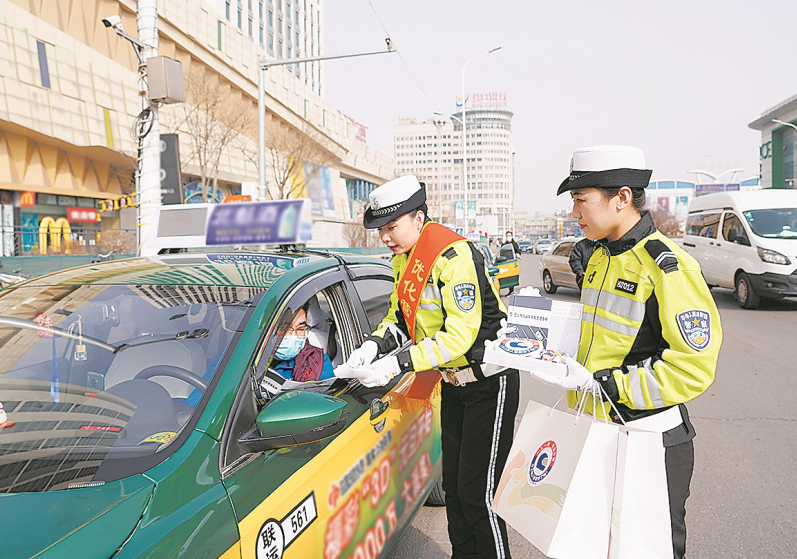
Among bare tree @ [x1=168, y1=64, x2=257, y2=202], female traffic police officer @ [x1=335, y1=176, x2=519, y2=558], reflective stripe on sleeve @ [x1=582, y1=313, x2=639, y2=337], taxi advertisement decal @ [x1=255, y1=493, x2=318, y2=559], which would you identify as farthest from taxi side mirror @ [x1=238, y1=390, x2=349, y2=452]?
bare tree @ [x1=168, y1=64, x2=257, y2=202]

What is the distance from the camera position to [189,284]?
2.40 metres

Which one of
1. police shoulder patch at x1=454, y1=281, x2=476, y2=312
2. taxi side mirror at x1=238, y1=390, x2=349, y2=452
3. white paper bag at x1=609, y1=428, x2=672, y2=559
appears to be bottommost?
white paper bag at x1=609, y1=428, x2=672, y2=559

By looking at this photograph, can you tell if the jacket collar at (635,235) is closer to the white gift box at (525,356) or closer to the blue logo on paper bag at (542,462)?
the white gift box at (525,356)

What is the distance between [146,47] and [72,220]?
19558 millimetres

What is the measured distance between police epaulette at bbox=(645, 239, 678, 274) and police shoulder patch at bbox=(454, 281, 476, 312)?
0.70 meters

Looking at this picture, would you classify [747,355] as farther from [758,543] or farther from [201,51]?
[201,51]

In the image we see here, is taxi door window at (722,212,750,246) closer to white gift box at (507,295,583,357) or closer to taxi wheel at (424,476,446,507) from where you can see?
taxi wheel at (424,476,446,507)

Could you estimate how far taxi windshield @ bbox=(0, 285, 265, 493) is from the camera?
1.65 meters

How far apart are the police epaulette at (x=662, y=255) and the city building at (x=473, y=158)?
10534 cm

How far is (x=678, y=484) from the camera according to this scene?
1.86 metres

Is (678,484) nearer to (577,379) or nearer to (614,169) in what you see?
(577,379)

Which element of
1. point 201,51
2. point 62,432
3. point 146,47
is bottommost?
point 62,432

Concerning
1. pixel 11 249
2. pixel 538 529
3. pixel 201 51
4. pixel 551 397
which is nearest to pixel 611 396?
pixel 538 529

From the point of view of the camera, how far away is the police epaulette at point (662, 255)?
176cm
